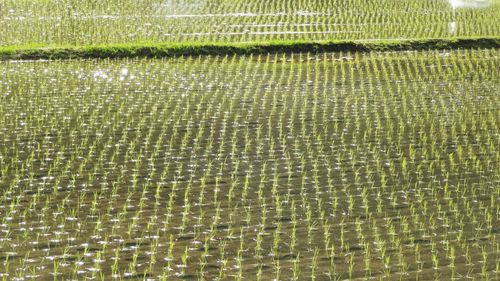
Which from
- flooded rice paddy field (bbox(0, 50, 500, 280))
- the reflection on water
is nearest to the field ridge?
flooded rice paddy field (bbox(0, 50, 500, 280))

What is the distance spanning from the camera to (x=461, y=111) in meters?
8.30

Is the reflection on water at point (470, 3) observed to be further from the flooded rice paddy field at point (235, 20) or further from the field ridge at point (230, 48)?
the field ridge at point (230, 48)

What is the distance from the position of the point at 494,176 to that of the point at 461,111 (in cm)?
204

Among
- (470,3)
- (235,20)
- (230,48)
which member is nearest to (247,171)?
(230,48)

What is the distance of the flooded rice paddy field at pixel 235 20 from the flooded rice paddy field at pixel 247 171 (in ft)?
6.14

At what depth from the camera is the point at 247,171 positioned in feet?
21.0

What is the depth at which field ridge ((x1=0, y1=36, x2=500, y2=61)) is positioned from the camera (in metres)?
10.8

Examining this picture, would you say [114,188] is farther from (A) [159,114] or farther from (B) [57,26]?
(B) [57,26]

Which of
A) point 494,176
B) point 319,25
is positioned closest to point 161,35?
point 319,25

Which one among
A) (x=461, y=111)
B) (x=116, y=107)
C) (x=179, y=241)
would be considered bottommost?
(x=116, y=107)

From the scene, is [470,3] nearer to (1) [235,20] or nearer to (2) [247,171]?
(1) [235,20]

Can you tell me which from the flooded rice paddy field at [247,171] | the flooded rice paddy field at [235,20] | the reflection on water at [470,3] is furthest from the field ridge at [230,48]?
the reflection on water at [470,3]

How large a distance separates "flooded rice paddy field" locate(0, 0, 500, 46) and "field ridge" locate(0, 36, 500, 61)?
26.1 inches

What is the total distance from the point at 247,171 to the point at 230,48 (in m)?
5.04
